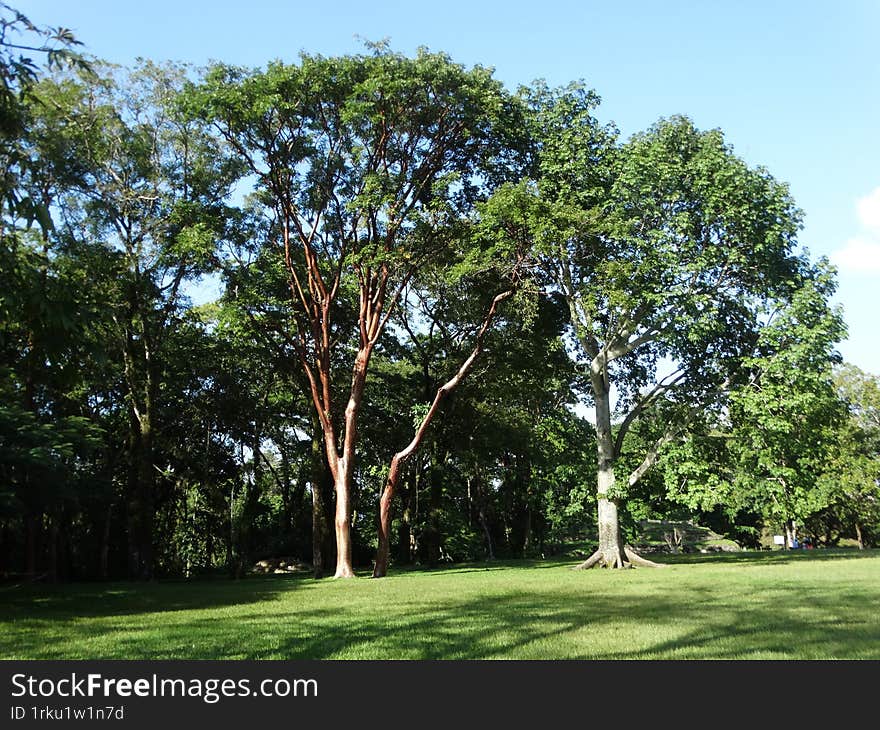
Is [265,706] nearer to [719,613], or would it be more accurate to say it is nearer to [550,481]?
[719,613]

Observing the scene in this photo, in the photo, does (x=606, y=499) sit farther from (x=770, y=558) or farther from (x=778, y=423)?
(x=770, y=558)

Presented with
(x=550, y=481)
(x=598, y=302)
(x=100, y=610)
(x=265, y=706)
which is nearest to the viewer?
(x=265, y=706)

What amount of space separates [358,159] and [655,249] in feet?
33.8

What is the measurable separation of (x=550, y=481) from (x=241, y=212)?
662 inches

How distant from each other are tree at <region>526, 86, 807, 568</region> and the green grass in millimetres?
8905

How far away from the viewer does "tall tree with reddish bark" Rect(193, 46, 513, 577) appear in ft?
76.5

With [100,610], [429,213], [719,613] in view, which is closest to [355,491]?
[429,213]

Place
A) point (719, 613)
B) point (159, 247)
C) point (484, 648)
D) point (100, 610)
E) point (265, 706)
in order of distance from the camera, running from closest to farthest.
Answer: point (265, 706) < point (484, 648) < point (719, 613) < point (100, 610) < point (159, 247)

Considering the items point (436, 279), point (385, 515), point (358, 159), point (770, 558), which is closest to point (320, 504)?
point (385, 515)

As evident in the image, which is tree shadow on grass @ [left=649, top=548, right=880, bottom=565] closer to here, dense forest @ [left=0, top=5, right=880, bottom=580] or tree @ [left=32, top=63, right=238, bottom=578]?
dense forest @ [left=0, top=5, right=880, bottom=580]

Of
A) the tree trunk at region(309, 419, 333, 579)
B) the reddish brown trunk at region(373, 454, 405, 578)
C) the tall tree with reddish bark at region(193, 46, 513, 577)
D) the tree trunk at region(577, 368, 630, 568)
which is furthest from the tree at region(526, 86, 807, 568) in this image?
the tree trunk at region(309, 419, 333, 579)

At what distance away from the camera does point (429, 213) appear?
25.3 metres

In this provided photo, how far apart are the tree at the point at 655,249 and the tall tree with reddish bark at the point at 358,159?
3160 mm

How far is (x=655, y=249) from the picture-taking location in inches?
906
